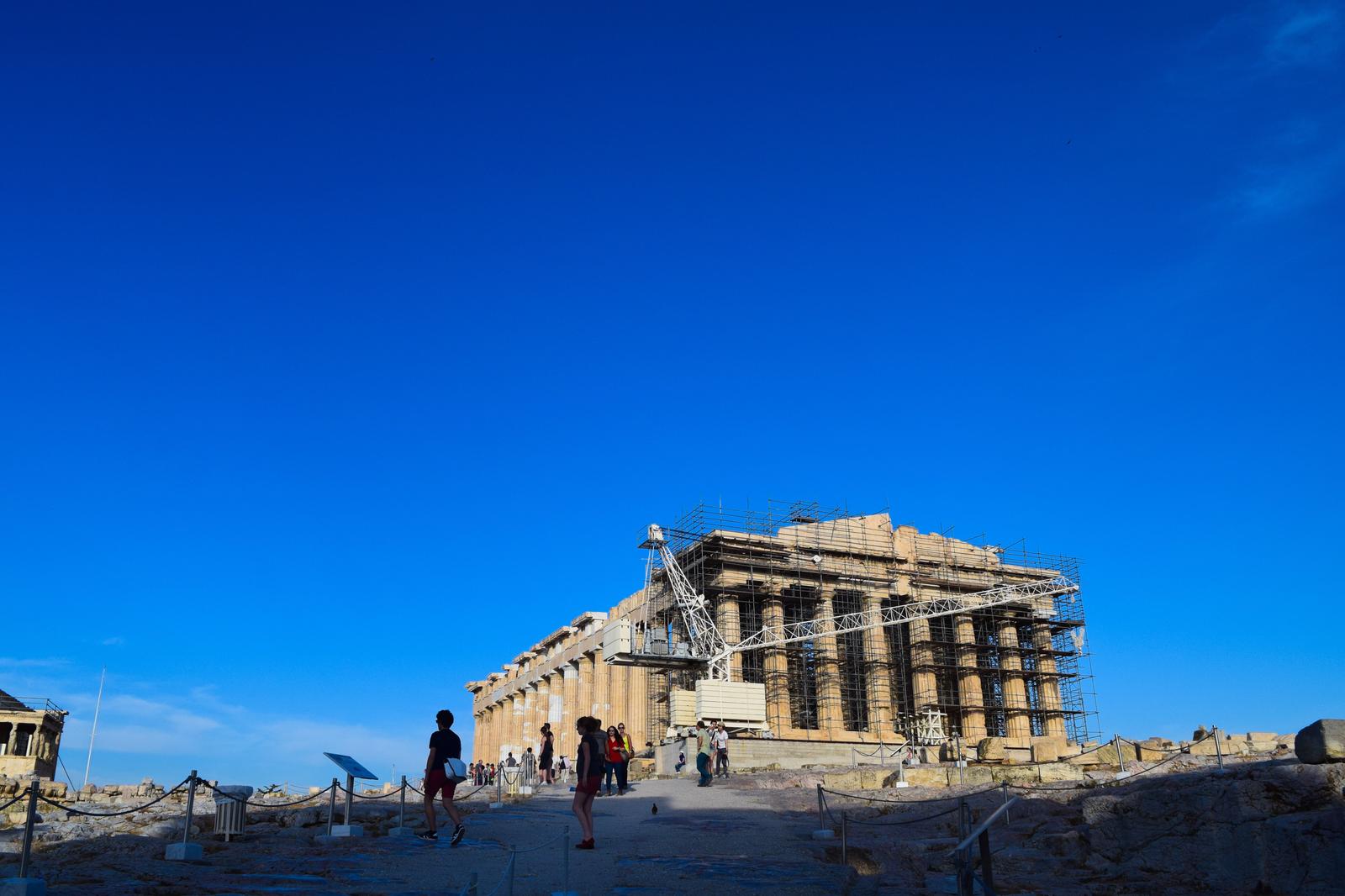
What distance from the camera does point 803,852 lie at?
48.4 ft

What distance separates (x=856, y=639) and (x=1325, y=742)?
37248 millimetres

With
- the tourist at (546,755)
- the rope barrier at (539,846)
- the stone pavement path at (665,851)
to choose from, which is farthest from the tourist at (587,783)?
the tourist at (546,755)

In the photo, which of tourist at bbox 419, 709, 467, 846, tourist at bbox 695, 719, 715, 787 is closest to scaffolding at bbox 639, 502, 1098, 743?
tourist at bbox 695, 719, 715, 787

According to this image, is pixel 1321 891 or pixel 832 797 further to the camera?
pixel 832 797

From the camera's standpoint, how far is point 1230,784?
14.6 meters

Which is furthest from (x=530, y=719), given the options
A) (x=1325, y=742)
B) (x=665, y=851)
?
(x=1325, y=742)

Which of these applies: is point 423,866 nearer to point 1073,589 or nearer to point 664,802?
point 664,802

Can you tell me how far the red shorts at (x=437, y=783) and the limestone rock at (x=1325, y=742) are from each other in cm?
1111

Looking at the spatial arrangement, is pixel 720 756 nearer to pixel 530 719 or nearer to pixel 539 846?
pixel 539 846

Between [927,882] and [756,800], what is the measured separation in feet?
33.6

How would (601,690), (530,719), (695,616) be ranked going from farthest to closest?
1. (530,719)
2. (601,690)
3. (695,616)

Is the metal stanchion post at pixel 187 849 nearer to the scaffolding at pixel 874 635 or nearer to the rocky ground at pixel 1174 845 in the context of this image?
the rocky ground at pixel 1174 845

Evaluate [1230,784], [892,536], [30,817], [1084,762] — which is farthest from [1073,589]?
[30,817]

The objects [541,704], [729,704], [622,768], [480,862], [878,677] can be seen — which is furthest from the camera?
[541,704]
